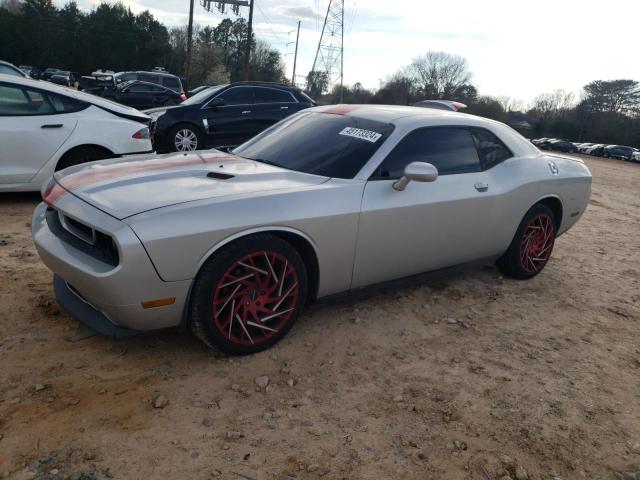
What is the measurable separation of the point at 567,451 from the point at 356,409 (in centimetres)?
105

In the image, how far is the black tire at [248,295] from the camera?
280cm

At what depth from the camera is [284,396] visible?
9.05 ft

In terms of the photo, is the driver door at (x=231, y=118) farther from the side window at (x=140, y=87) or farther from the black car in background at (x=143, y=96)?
the side window at (x=140, y=87)

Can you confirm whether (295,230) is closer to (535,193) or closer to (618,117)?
(535,193)

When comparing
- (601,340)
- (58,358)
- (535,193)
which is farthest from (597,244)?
(58,358)

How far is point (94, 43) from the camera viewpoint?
63375 millimetres

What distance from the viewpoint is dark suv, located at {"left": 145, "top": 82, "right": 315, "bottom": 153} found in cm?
902

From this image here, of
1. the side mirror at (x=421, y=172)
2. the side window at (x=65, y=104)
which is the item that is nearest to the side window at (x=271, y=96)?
Result: the side window at (x=65, y=104)

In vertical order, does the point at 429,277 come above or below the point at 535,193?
below

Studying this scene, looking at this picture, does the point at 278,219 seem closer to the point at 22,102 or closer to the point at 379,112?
the point at 379,112

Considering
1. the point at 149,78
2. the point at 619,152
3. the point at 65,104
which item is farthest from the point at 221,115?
the point at 619,152

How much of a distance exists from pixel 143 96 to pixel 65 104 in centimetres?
1177

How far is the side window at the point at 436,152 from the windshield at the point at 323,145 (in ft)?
0.47

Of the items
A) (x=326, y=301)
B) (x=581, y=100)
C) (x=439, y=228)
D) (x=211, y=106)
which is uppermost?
(x=581, y=100)
